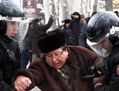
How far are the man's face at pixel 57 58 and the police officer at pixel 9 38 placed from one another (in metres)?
0.29

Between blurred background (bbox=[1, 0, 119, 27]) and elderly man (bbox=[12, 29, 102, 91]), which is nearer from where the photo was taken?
elderly man (bbox=[12, 29, 102, 91])

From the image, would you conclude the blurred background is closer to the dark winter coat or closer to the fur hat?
the fur hat

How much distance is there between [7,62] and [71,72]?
602 mm

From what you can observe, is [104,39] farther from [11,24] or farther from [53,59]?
[11,24]

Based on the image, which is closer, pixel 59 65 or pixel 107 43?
pixel 107 43

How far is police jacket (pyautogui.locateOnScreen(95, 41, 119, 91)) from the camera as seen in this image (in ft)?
7.86

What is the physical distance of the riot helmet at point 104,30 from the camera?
2.58 meters

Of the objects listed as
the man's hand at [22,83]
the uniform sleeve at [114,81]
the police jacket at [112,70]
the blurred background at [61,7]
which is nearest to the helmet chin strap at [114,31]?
the police jacket at [112,70]

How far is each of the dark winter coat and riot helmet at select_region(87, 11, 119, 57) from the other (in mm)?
408

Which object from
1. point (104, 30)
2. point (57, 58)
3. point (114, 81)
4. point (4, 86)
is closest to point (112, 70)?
point (114, 81)

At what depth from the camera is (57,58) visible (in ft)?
9.82

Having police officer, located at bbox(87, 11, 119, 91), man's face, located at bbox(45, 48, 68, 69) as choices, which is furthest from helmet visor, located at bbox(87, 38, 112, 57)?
man's face, located at bbox(45, 48, 68, 69)

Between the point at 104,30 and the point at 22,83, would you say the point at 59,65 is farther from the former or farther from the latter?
the point at 104,30

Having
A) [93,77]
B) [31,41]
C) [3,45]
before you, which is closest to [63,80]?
[93,77]
